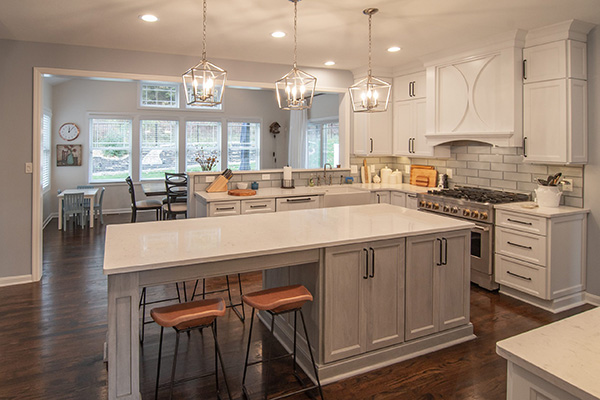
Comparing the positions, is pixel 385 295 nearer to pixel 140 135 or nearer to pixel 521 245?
pixel 521 245

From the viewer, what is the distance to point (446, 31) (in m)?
4.11

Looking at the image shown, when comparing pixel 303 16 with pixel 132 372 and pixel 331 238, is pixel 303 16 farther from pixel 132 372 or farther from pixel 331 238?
pixel 132 372

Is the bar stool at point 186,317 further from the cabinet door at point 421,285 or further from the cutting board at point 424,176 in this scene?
the cutting board at point 424,176

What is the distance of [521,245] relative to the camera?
385 centimetres

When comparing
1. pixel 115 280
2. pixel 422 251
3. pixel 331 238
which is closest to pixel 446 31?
pixel 422 251

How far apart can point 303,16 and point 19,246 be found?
3.82 metres

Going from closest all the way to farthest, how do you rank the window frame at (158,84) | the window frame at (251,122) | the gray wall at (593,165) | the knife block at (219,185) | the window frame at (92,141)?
1. the gray wall at (593,165)
2. the knife block at (219,185)
3. the window frame at (92,141)
4. the window frame at (158,84)
5. the window frame at (251,122)

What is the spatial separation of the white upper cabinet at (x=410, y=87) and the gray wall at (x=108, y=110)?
15.8ft

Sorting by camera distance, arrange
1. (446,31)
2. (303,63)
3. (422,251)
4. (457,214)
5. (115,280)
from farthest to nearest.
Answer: (303,63) < (457,214) < (446,31) < (422,251) < (115,280)

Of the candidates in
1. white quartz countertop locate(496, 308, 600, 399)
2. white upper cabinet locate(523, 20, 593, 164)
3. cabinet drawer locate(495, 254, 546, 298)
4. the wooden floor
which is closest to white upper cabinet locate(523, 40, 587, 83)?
white upper cabinet locate(523, 20, 593, 164)

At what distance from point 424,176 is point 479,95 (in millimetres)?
1518

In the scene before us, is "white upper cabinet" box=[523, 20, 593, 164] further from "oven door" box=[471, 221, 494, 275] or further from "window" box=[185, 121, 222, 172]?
"window" box=[185, 121, 222, 172]

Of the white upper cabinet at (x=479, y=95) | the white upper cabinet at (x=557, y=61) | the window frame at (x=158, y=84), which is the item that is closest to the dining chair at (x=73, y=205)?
the window frame at (x=158, y=84)

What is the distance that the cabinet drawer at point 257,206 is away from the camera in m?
4.86
